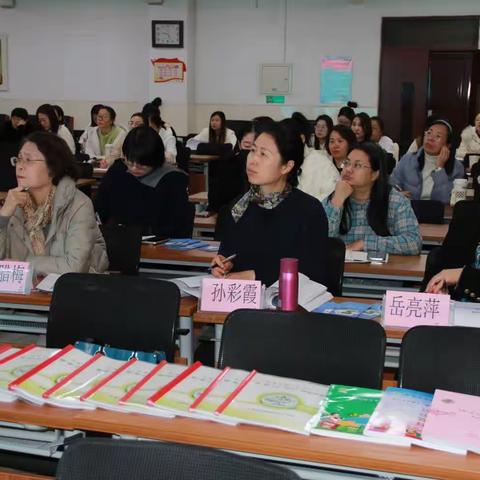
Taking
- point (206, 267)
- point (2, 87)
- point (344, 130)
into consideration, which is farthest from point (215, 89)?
point (206, 267)

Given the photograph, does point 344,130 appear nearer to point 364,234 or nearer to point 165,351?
point 364,234

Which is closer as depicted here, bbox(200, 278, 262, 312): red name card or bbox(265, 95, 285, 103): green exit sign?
bbox(200, 278, 262, 312): red name card

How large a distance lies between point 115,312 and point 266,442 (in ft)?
3.22

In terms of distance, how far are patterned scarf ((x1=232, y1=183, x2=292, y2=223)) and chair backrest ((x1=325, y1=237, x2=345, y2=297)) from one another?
34 centimetres

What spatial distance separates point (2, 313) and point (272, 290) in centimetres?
107

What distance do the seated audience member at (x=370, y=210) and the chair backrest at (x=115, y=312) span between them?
154 cm

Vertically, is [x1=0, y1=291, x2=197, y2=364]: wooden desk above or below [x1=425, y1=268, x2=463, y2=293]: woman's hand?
below

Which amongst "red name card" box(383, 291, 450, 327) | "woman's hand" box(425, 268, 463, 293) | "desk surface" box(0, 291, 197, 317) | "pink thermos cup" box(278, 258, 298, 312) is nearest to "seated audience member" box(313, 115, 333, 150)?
"woman's hand" box(425, 268, 463, 293)

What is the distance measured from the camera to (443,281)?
270cm

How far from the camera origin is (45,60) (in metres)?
11.3

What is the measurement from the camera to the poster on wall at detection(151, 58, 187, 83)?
35.1 feet

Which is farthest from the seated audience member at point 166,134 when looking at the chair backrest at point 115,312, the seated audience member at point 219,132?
the chair backrest at point 115,312

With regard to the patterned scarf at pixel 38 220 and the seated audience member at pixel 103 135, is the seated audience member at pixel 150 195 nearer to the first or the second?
the patterned scarf at pixel 38 220

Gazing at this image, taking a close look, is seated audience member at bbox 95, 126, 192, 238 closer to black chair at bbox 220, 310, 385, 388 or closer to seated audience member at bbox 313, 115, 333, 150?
black chair at bbox 220, 310, 385, 388
